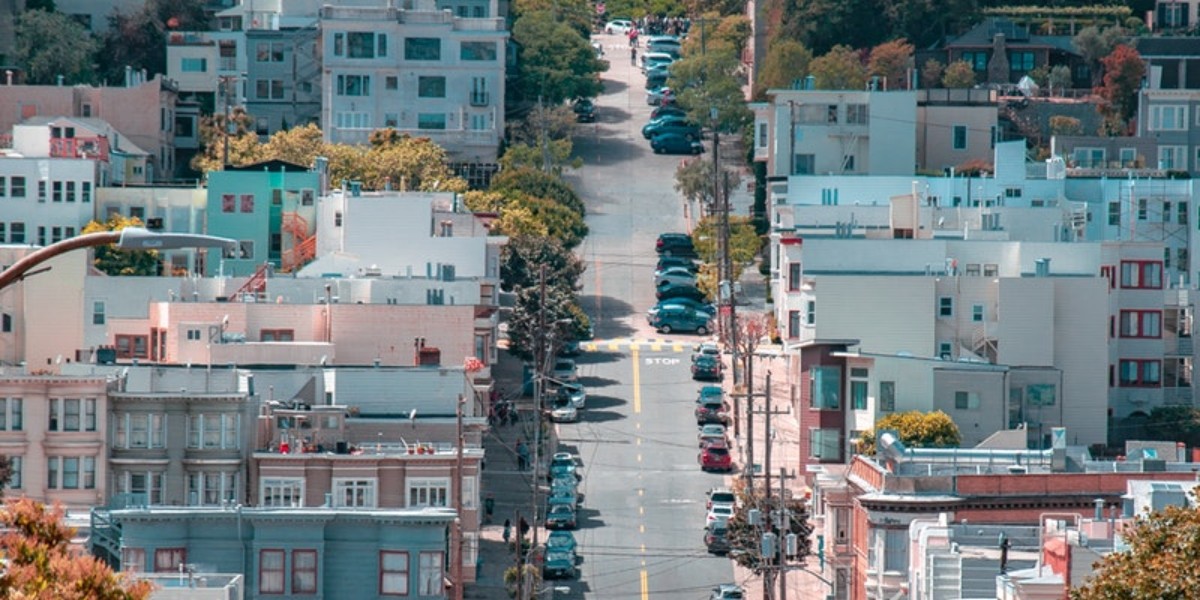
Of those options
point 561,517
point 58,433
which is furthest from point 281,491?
point 561,517

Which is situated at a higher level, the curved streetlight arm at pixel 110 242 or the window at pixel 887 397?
the curved streetlight arm at pixel 110 242

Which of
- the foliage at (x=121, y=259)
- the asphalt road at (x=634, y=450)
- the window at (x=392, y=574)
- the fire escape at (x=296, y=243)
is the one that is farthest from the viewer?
the fire escape at (x=296, y=243)

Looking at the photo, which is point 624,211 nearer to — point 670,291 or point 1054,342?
point 670,291

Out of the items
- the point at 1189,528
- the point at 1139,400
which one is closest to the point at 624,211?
the point at 1139,400

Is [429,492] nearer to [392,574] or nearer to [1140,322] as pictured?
[392,574]

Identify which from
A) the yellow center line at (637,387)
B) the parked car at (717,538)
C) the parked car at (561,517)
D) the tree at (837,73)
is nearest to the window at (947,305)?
the yellow center line at (637,387)

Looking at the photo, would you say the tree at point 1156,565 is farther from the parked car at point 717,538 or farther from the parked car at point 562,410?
the parked car at point 562,410

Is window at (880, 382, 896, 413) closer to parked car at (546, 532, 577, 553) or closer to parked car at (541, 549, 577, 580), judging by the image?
parked car at (546, 532, 577, 553)
